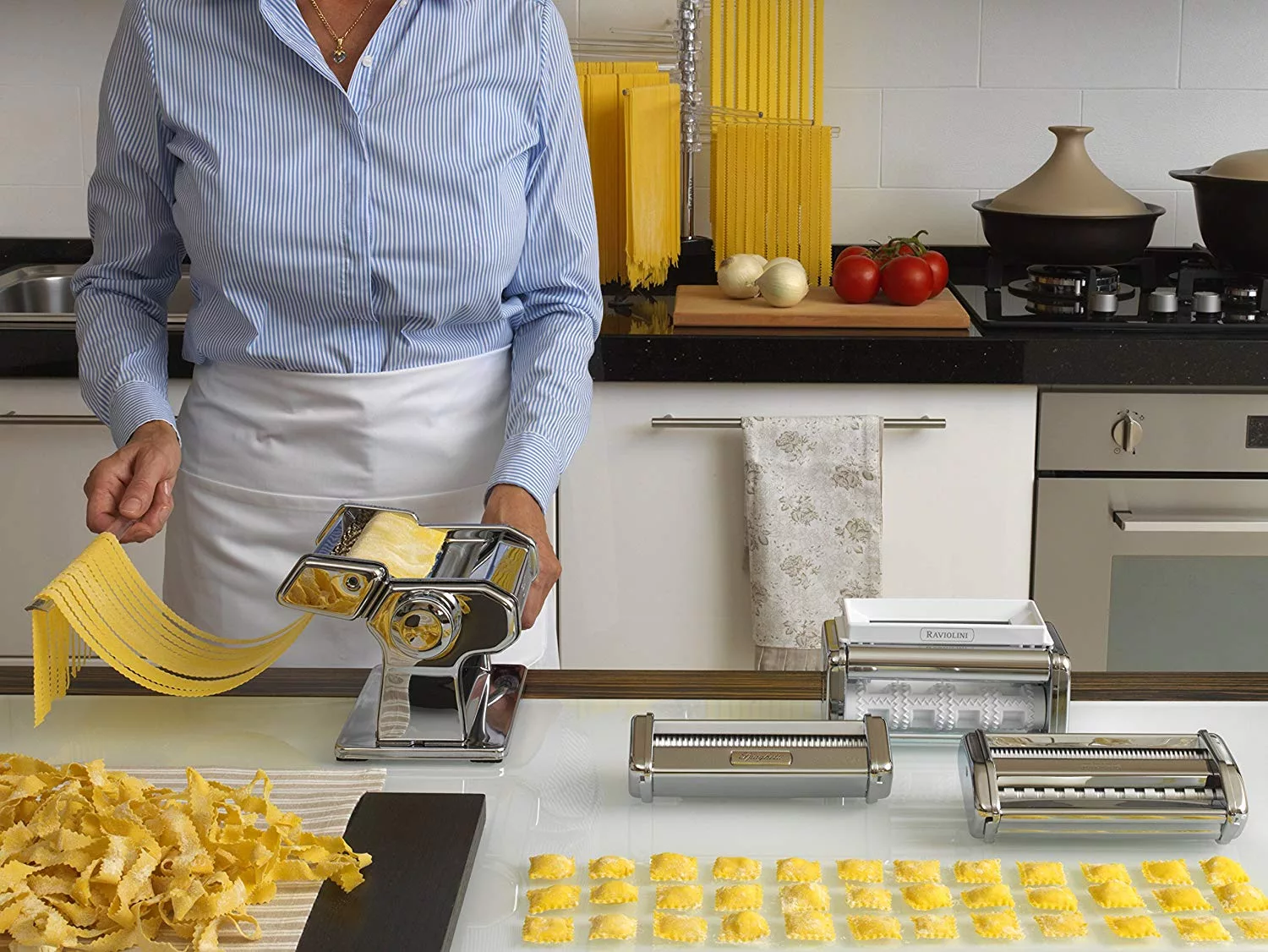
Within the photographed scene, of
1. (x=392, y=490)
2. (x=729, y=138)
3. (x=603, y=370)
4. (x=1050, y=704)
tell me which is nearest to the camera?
(x=1050, y=704)

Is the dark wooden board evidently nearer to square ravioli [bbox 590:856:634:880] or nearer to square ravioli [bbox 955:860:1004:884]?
square ravioli [bbox 590:856:634:880]

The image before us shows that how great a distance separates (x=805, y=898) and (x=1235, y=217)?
1705 mm

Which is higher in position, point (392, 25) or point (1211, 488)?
point (392, 25)

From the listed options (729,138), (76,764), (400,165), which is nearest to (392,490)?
(400,165)

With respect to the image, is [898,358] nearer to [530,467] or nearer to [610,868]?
[530,467]

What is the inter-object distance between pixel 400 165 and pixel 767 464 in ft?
2.74

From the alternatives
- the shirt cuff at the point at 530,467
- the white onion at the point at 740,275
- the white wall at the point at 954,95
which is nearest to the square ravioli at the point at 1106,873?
the shirt cuff at the point at 530,467

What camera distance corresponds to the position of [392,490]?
149 centimetres

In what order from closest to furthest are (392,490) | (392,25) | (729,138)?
(392,25) < (392,490) < (729,138)

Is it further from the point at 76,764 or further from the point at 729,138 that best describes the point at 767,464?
the point at 76,764

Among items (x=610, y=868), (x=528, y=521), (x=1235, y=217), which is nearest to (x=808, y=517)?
(x=1235, y=217)

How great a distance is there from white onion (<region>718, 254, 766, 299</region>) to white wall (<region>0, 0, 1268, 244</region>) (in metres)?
0.42

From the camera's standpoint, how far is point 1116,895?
85 centimetres

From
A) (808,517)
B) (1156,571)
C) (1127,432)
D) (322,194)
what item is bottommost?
(1156,571)
